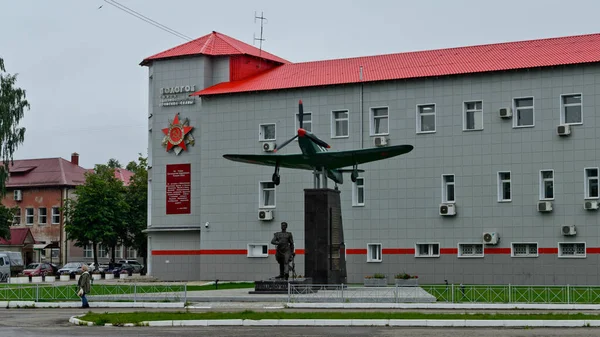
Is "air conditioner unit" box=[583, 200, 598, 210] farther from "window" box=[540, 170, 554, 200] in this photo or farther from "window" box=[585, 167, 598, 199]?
"window" box=[540, 170, 554, 200]

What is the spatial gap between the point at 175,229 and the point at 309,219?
19662mm

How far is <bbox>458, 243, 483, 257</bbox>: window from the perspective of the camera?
Answer: 4728 centimetres

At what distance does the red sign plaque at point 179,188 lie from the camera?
5538cm

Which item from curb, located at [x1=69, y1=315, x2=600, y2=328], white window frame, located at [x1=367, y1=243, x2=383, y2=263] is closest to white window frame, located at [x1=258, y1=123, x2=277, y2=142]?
white window frame, located at [x1=367, y1=243, x2=383, y2=263]

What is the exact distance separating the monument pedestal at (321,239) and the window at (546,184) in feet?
44.7

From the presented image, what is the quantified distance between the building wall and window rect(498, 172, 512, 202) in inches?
11.3

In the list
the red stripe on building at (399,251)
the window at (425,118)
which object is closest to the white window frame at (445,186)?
the window at (425,118)

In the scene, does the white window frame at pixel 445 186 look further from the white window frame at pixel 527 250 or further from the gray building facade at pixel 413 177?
the white window frame at pixel 527 250

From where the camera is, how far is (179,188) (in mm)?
55562

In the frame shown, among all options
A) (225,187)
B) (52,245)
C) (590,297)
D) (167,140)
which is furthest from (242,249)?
(52,245)

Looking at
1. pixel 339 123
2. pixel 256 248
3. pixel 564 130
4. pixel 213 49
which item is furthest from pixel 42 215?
pixel 564 130

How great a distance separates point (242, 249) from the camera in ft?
173

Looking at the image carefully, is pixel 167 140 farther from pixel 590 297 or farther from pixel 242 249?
pixel 590 297

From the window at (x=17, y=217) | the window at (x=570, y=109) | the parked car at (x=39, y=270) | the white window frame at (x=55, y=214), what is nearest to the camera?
the window at (x=570, y=109)
